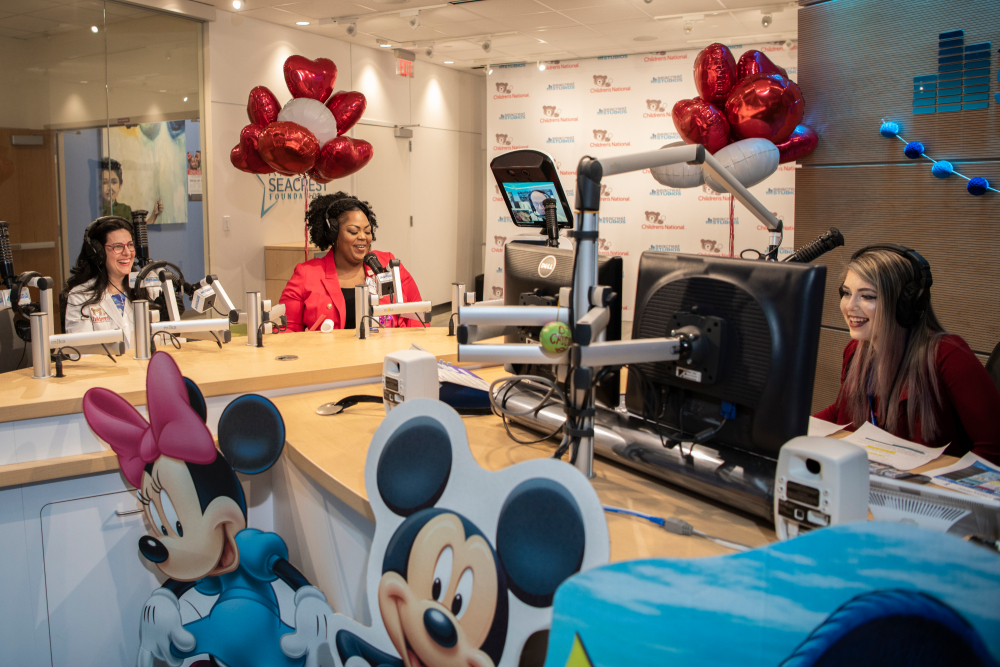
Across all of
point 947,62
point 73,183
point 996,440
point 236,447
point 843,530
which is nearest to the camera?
point 843,530

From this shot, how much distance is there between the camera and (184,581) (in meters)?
1.69

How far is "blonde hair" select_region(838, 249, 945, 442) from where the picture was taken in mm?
1895

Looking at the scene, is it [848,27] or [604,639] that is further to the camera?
[848,27]

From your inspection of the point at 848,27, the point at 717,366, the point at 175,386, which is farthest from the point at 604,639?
the point at 848,27

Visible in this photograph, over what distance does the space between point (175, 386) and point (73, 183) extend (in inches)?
180

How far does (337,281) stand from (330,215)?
49 cm

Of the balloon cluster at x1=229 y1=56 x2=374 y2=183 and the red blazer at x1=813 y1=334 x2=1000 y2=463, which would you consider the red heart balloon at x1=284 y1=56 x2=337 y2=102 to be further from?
the red blazer at x1=813 y1=334 x2=1000 y2=463

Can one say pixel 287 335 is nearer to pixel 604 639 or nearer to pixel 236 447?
pixel 236 447

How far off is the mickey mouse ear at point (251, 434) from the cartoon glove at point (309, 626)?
32 cm

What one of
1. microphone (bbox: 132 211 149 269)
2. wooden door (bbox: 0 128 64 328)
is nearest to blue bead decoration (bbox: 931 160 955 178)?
microphone (bbox: 132 211 149 269)

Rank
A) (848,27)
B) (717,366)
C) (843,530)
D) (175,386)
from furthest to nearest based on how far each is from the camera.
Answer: (848,27)
(175,386)
(717,366)
(843,530)

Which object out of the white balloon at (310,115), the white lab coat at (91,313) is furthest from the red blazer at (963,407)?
the white balloon at (310,115)

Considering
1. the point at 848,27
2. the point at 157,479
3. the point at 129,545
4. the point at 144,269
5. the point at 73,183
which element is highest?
the point at 848,27

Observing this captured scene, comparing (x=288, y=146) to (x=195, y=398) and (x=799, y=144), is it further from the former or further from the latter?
(x=195, y=398)
